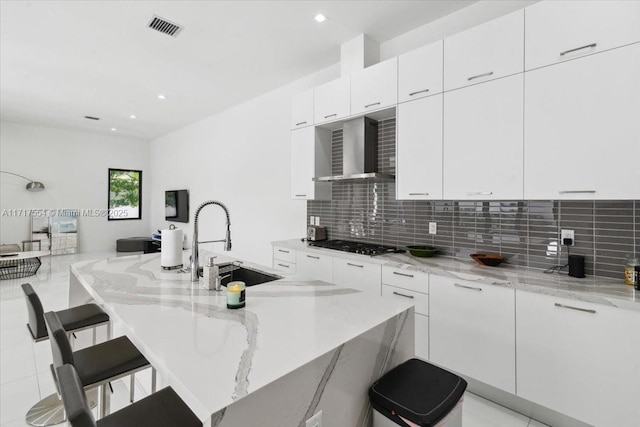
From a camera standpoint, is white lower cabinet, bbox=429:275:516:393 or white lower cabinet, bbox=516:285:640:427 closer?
white lower cabinet, bbox=516:285:640:427

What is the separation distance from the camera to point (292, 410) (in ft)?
3.23

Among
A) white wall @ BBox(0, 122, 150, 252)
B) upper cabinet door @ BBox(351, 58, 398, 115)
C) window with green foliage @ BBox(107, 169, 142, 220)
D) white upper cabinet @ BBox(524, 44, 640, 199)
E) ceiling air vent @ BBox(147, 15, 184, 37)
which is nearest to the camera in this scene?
white upper cabinet @ BBox(524, 44, 640, 199)

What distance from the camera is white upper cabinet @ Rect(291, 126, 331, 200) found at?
12.2ft

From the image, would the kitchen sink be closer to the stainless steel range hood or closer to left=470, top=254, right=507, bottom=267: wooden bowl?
the stainless steel range hood

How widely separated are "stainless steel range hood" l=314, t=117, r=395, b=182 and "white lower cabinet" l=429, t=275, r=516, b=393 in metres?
1.35

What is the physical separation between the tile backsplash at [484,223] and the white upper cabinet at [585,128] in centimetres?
34

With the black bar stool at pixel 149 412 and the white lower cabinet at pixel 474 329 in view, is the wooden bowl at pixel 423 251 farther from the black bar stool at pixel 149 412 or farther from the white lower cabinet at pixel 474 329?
the black bar stool at pixel 149 412

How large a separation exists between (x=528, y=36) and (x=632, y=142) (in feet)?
3.12

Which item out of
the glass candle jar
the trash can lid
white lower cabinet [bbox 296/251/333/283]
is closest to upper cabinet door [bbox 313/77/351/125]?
white lower cabinet [bbox 296/251/333/283]

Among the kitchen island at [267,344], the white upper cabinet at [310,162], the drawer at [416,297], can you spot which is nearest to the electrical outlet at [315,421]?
the kitchen island at [267,344]

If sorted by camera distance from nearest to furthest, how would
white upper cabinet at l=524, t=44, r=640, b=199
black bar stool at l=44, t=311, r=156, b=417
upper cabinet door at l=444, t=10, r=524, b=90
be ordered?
1. black bar stool at l=44, t=311, r=156, b=417
2. white upper cabinet at l=524, t=44, r=640, b=199
3. upper cabinet door at l=444, t=10, r=524, b=90

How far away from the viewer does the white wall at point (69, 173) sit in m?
7.11

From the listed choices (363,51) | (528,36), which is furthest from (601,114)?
(363,51)

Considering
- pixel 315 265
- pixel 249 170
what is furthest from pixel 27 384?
pixel 249 170
